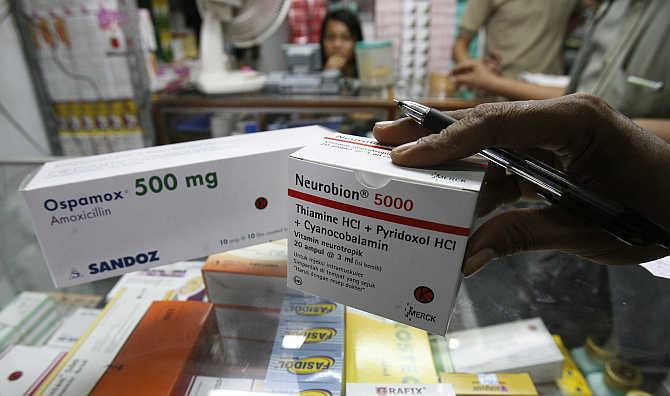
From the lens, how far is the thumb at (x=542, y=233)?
0.50m

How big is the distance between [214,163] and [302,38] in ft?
9.14

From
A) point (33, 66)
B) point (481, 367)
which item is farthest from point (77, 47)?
→ point (481, 367)

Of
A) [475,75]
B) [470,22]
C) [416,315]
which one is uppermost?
[470,22]

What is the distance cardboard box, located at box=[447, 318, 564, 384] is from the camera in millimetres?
668

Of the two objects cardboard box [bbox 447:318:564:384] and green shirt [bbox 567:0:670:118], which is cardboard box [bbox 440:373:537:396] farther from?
green shirt [bbox 567:0:670:118]

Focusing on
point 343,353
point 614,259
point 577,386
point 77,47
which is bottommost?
point 577,386

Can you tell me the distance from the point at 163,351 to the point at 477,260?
0.49 meters

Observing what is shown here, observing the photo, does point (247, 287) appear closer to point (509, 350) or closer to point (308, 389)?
point (308, 389)

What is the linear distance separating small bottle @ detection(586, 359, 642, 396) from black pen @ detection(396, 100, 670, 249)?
0.35 metres

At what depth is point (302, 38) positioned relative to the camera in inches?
120

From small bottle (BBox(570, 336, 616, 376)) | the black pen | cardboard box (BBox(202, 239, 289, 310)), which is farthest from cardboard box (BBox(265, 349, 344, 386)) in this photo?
Answer: small bottle (BBox(570, 336, 616, 376))

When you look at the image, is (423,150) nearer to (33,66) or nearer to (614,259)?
(614,259)

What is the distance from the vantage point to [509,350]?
2.29ft

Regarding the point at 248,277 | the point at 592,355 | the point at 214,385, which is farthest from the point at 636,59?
the point at 214,385
